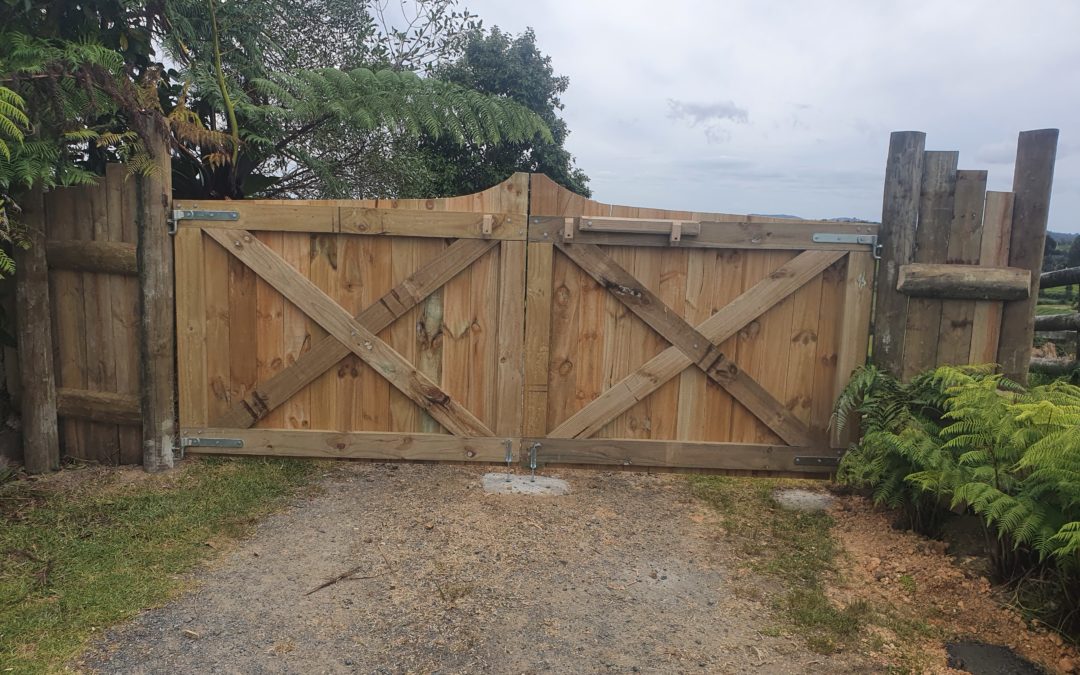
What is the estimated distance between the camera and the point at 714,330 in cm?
486

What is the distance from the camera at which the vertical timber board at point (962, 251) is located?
451 centimetres

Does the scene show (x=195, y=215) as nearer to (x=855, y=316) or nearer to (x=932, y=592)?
(x=855, y=316)

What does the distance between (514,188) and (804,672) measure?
3.24 meters

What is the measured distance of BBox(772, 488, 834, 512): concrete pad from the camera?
462cm

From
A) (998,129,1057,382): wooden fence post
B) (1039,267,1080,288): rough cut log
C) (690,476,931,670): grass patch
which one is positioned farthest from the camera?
(1039,267,1080,288): rough cut log

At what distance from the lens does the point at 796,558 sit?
153 inches

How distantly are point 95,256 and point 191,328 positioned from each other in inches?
29.0

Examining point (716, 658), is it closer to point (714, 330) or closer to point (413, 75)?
point (714, 330)

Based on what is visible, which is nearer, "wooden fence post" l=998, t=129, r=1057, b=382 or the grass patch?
the grass patch

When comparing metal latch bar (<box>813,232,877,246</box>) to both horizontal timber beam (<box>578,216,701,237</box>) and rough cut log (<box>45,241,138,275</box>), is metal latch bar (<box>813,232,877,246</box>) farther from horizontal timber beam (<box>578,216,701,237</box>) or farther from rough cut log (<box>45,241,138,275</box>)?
rough cut log (<box>45,241,138,275</box>)

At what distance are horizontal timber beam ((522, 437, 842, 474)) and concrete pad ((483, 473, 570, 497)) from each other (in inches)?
6.8

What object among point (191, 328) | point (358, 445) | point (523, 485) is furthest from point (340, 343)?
point (523, 485)

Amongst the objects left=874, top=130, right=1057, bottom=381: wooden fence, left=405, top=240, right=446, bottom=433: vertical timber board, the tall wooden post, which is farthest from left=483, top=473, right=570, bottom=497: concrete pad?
left=874, top=130, right=1057, bottom=381: wooden fence

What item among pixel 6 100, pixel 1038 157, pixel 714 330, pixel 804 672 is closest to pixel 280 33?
pixel 6 100
